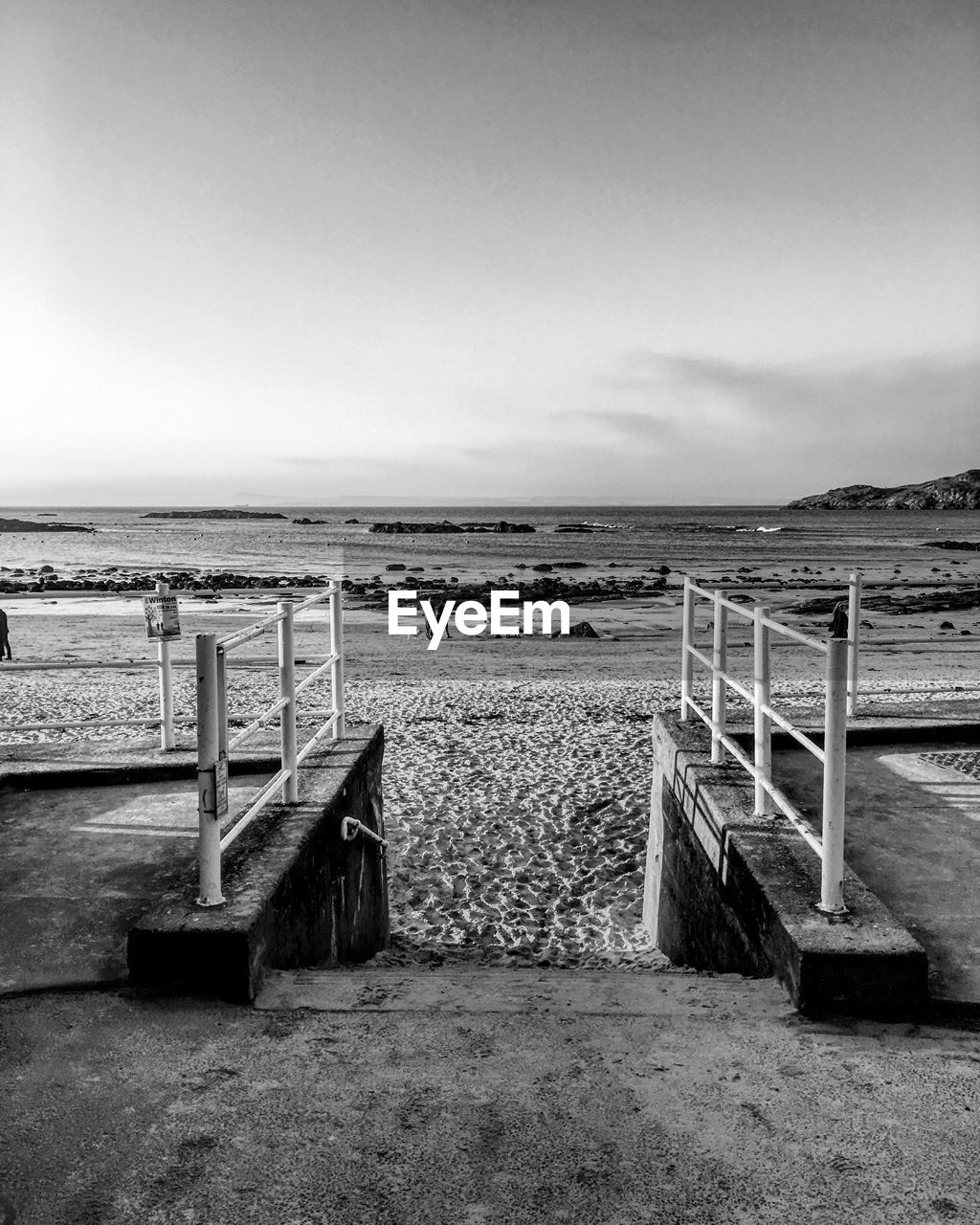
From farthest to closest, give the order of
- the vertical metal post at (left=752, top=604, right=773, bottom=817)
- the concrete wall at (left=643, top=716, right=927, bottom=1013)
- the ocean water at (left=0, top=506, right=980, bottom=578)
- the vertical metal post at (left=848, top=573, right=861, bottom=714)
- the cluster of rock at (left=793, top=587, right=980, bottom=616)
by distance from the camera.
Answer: the ocean water at (left=0, top=506, right=980, bottom=578)
the cluster of rock at (left=793, top=587, right=980, bottom=616)
the vertical metal post at (left=848, top=573, right=861, bottom=714)
the vertical metal post at (left=752, top=604, right=773, bottom=817)
the concrete wall at (left=643, top=716, right=927, bottom=1013)

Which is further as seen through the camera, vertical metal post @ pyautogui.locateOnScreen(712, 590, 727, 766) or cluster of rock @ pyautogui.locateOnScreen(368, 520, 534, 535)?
cluster of rock @ pyautogui.locateOnScreen(368, 520, 534, 535)

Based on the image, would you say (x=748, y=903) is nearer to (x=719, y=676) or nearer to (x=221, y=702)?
(x=719, y=676)

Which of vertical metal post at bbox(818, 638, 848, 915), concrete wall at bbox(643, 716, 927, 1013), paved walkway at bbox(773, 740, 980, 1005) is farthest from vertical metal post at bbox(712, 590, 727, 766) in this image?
vertical metal post at bbox(818, 638, 848, 915)

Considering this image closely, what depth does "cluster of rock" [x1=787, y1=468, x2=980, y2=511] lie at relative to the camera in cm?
14475

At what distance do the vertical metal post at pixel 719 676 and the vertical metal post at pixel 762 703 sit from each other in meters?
0.63

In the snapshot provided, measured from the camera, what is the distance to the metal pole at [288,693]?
13.2 ft

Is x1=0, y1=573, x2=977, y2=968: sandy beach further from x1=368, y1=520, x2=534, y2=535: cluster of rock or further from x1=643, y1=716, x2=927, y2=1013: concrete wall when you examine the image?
x1=368, y1=520, x2=534, y2=535: cluster of rock

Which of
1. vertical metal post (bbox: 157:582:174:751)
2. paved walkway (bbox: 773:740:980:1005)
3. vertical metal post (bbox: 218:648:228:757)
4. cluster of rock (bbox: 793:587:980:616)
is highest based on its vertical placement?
vertical metal post (bbox: 218:648:228:757)

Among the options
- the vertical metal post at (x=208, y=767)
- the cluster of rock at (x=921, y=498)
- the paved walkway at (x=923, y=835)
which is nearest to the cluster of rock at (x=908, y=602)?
the paved walkway at (x=923, y=835)

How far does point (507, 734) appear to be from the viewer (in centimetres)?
900

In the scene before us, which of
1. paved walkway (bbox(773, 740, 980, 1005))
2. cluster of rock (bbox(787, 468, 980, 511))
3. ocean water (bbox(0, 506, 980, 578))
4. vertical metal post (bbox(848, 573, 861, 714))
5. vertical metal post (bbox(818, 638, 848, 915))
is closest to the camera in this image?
vertical metal post (bbox(818, 638, 848, 915))

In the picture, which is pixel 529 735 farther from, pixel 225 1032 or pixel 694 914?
pixel 225 1032

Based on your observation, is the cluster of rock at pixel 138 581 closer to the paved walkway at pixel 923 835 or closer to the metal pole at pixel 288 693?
the metal pole at pixel 288 693

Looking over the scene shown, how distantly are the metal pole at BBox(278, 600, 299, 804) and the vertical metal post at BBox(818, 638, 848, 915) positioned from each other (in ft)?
7.07
